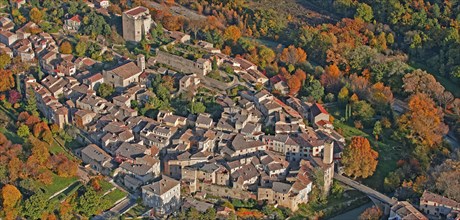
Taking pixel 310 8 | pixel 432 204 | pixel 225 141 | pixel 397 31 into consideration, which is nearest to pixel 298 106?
pixel 225 141

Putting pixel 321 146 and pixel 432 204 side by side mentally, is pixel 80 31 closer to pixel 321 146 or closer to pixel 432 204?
pixel 321 146

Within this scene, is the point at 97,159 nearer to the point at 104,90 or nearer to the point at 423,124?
the point at 104,90

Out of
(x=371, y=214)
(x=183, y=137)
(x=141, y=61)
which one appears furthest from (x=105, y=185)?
(x=371, y=214)

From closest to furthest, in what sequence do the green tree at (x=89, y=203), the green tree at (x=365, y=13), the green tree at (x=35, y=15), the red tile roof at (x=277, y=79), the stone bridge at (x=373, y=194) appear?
the green tree at (x=89, y=203), the stone bridge at (x=373, y=194), the red tile roof at (x=277, y=79), the green tree at (x=35, y=15), the green tree at (x=365, y=13)

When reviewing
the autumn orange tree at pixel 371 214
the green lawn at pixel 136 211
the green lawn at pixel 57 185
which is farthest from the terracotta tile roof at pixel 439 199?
the green lawn at pixel 57 185

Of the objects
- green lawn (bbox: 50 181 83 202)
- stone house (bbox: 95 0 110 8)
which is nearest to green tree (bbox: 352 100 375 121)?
green lawn (bbox: 50 181 83 202)

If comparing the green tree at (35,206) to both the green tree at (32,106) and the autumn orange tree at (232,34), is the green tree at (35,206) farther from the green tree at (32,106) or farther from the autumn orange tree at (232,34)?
the autumn orange tree at (232,34)
